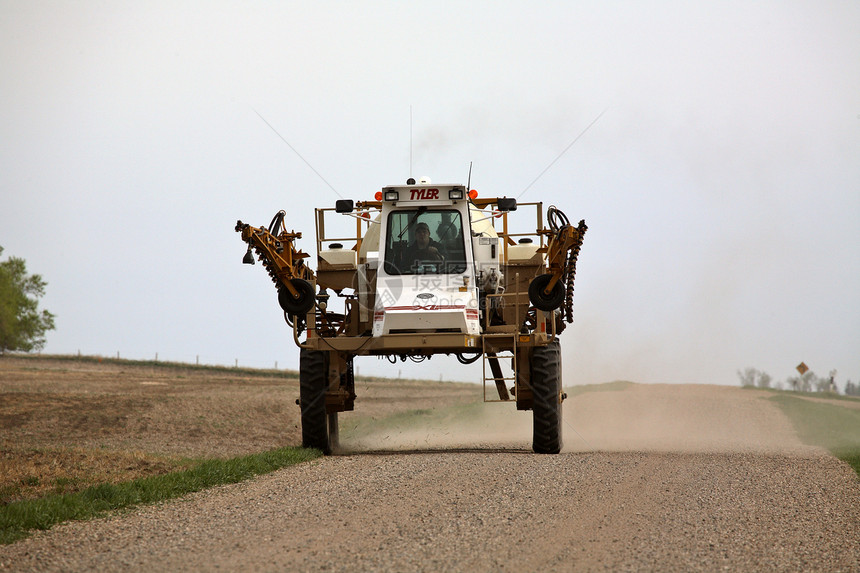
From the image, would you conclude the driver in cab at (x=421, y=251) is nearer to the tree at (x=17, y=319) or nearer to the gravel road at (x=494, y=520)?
the gravel road at (x=494, y=520)

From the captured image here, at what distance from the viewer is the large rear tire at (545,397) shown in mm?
16172

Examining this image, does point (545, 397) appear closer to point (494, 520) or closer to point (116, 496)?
point (494, 520)

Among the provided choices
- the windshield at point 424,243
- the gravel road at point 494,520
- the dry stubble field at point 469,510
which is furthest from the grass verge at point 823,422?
the windshield at point 424,243

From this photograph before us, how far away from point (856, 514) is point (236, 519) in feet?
21.7

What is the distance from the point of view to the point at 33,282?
91688 mm

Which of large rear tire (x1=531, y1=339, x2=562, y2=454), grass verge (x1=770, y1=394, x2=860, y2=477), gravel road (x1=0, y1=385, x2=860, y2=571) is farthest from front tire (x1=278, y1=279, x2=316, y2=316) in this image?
grass verge (x1=770, y1=394, x2=860, y2=477)

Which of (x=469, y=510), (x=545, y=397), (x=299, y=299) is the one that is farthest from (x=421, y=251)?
(x=469, y=510)

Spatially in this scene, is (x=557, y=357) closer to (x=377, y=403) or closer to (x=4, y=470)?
(x=4, y=470)

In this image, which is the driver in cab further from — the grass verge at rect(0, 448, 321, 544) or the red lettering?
the grass verge at rect(0, 448, 321, 544)

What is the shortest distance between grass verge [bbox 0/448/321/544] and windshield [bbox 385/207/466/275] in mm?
3882

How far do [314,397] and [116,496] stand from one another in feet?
18.7

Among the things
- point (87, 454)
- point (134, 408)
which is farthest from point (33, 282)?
point (87, 454)

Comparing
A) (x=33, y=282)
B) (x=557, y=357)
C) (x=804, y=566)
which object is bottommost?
(x=804, y=566)

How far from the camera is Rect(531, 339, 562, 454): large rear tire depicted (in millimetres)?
16172
